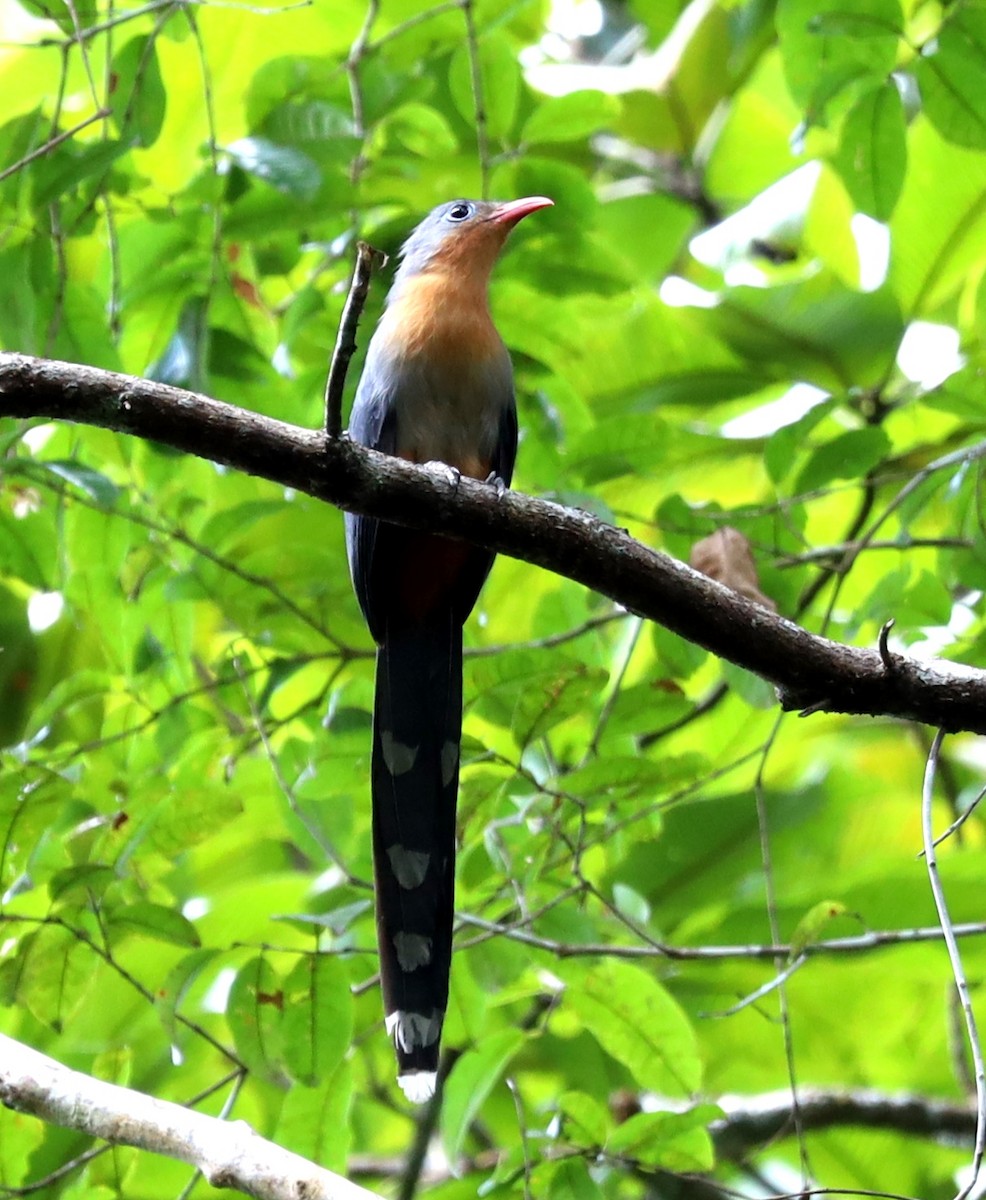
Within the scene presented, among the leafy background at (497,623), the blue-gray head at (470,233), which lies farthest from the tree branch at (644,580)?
the blue-gray head at (470,233)

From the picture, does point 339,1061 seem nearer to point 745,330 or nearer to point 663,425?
point 663,425

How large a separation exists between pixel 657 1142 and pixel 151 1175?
4.96 ft

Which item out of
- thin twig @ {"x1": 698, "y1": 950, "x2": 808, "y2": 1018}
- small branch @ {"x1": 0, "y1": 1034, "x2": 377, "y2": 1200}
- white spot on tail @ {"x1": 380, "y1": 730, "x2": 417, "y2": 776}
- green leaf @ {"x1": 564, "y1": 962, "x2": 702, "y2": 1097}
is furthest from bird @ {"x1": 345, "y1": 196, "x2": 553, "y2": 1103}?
thin twig @ {"x1": 698, "y1": 950, "x2": 808, "y2": 1018}

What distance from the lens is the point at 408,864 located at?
301 centimetres

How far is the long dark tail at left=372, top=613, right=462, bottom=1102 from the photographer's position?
114 inches

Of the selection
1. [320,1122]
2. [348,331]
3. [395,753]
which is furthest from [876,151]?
[320,1122]

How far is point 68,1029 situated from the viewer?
3729 mm

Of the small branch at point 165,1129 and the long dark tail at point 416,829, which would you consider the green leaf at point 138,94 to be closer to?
the long dark tail at point 416,829

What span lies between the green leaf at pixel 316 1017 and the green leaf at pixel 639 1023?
0.51m

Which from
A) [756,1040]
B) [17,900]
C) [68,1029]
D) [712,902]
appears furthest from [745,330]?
[68,1029]

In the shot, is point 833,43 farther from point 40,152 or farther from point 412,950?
point 412,950

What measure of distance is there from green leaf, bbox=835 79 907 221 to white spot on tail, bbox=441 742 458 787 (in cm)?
160

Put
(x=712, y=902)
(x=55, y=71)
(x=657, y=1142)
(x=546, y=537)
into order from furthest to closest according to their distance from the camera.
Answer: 1. (x=55, y=71)
2. (x=712, y=902)
3. (x=657, y=1142)
4. (x=546, y=537)

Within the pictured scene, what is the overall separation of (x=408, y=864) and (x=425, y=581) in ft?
2.39
